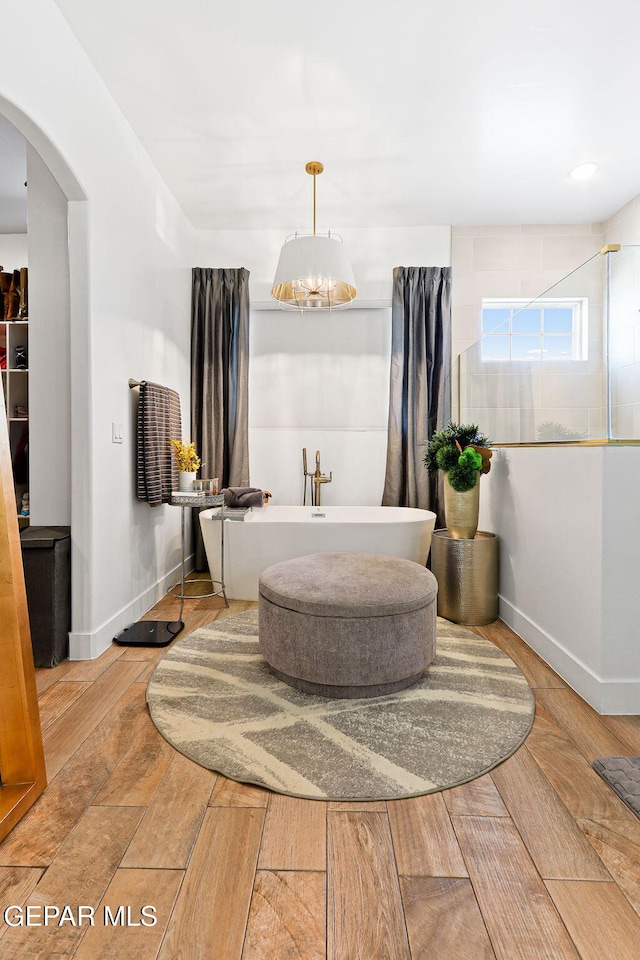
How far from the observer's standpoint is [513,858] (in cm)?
124

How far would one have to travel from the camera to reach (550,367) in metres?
2.46

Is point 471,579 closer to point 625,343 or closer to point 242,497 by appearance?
point 625,343

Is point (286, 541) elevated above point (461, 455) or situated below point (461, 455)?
below

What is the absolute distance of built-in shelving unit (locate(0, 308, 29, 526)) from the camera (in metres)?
3.33

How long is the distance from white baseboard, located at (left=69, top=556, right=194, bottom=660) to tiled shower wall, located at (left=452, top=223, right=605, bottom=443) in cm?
234

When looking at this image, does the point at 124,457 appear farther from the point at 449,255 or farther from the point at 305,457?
the point at 449,255

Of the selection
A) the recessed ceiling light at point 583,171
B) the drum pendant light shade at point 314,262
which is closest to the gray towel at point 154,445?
the drum pendant light shade at point 314,262

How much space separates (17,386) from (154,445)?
1.20 m

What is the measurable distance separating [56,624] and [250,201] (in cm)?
308

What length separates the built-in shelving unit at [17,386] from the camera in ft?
10.9

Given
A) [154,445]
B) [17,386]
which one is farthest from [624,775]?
[17,386]

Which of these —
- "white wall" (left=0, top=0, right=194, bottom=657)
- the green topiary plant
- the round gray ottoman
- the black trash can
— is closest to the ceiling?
"white wall" (left=0, top=0, right=194, bottom=657)

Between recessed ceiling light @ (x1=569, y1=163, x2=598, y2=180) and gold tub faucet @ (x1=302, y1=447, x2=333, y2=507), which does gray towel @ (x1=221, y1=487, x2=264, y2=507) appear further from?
recessed ceiling light @ (x1=569, y1=163, x2=598, y2=180)

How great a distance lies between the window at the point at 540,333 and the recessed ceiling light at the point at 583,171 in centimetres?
100
